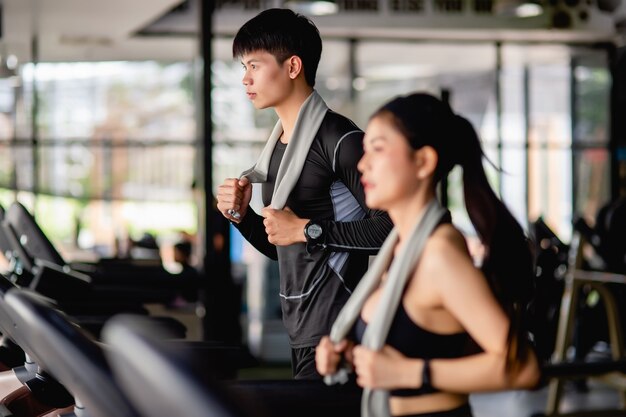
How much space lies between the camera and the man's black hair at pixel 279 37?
2123 mm

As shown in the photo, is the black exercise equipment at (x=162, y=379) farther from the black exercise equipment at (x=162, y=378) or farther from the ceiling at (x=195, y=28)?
the ceiling at (x=195, y=28)

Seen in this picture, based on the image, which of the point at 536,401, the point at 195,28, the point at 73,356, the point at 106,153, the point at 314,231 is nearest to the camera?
the point at 73,356

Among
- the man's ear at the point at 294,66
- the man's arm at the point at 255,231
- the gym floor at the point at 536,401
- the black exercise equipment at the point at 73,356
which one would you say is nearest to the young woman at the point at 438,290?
the black exercise equipment at the point at 73,356

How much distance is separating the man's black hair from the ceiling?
21.9 feet

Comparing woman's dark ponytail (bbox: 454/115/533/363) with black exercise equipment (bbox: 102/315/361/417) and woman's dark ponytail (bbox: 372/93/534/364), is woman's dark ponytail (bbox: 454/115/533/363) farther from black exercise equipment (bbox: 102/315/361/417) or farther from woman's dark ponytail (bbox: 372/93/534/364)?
black exercise equipment (bbox: 102/315/361/417)

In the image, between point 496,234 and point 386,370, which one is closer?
point 386,370

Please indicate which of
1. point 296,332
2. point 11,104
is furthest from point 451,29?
point 296,332

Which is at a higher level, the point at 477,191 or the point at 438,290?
the point at 477,191

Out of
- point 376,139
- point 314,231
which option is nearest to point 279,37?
point 314,231

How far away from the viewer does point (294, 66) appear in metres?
2.14

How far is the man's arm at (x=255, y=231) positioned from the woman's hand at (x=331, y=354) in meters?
0.76

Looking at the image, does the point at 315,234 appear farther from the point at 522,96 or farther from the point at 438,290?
the point at 522,96

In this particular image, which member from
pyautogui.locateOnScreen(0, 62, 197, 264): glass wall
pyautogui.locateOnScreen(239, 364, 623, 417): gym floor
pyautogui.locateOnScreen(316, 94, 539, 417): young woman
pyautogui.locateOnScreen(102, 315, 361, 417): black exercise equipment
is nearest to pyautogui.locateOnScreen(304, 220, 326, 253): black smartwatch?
pyautogui.locateOnScreen(316, 94, 539, 417): young woman

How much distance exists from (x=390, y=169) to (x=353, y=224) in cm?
58
